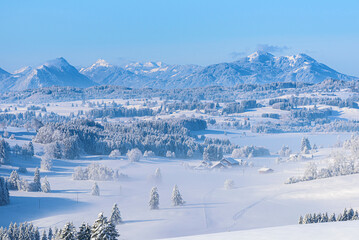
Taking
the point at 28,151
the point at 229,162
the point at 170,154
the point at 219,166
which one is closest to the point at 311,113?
the point at 170,154

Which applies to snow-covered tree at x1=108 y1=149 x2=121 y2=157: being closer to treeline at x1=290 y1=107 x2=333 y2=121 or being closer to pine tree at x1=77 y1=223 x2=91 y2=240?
pine tree at x1=77 y1=223 x2=91 y2=240

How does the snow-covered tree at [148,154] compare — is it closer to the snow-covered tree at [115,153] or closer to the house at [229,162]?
the snow-covered tree at [115,153]

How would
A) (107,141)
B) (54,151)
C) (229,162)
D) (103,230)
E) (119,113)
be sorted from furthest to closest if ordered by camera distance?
(119,113)
(107,141)
(54,151)
(229,162)
(103,230)

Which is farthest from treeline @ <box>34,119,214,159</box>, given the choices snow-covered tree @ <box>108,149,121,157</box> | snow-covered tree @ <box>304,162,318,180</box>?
snow-covered tree @ <box>304,162,318,180</box>

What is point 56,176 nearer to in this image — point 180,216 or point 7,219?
point 7,219

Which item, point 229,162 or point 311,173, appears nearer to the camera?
point 311,173

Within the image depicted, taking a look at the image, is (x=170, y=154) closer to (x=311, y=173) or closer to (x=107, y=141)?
(x=107, y=141)

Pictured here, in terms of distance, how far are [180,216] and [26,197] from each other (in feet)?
58.0

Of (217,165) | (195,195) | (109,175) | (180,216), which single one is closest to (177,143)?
(217,165)

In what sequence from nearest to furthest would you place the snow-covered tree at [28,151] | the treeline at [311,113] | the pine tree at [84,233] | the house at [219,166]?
1. the pine tree at [84,233]
2. the house at [219,166]
3. the snow-covered tree at [28,151]
4. the treeline at [311,113]

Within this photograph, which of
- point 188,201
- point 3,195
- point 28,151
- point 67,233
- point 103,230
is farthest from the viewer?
point 28,151

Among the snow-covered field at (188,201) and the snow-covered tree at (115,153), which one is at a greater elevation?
the snow-covered tree at (115,153)

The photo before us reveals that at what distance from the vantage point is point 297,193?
47.7m

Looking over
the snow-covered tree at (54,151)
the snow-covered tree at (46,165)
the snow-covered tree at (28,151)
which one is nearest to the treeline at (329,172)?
the snow-covered tree at (46,165)
